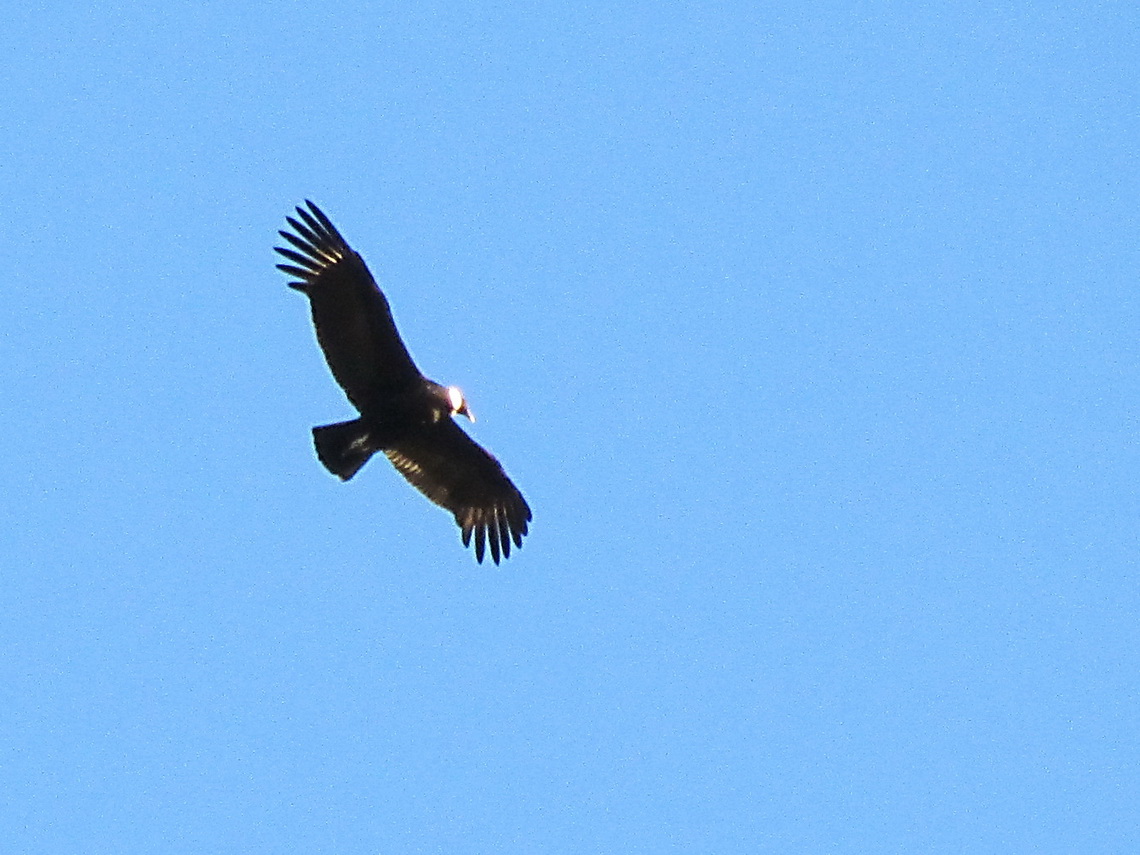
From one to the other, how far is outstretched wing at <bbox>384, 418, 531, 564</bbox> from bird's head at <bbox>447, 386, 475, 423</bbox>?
1.75ft

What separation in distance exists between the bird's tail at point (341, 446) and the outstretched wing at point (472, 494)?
1117 millimetres

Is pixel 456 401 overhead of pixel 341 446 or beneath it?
overhead

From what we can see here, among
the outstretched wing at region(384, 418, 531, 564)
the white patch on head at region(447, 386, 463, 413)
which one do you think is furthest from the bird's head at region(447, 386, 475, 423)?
the outstretched wing at region(384, 418, 531, 564)

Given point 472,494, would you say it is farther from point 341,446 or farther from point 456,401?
point 341,446

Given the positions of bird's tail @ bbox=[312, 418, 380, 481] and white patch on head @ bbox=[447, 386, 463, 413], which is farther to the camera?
white patch on head @ bbox=[447, 386, 463, 413]

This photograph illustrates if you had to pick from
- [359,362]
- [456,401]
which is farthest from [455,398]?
[359,362]

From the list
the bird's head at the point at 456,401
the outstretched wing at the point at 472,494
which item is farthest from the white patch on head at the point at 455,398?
Answer: the outstretched wing at the point at 472,494

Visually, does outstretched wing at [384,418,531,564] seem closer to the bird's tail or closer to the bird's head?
the bird's head

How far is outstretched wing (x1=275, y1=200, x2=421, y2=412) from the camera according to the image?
17.9 meters

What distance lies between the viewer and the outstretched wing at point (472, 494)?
759 inches

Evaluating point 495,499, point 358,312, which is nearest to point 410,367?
point 358,312

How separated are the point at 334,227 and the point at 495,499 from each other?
118 inches

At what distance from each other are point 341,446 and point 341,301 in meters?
1.20

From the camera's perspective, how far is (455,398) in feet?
60.8
